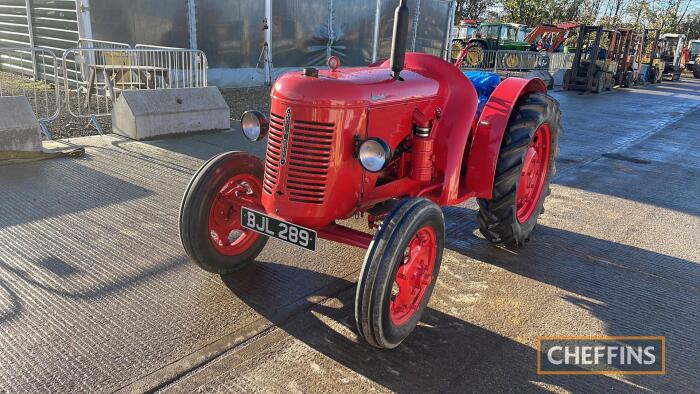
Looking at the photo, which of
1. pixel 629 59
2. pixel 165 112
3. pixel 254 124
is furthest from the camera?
pixel 629 59

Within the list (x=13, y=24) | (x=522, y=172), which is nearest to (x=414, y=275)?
(x=522, y=172)

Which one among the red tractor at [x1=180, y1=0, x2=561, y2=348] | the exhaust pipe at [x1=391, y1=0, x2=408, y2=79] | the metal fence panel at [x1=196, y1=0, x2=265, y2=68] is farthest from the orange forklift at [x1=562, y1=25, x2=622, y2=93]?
the exhaust pipe at [x1=391, y1=0, x2=408, y2=79]

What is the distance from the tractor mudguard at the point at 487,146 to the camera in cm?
370

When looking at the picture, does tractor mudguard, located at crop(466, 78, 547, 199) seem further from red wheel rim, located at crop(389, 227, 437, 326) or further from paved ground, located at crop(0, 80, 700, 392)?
red wheel rim, located at crop(389, 227, 437, 326)

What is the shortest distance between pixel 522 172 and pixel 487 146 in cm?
63

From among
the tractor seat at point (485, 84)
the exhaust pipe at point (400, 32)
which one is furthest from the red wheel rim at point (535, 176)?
the exhaust pipe at point (400, 32)

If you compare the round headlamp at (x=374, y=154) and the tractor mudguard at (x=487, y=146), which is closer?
the round headlamp at (x=374, y=154)

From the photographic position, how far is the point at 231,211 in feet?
11.5

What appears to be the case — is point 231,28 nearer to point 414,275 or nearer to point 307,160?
point 307,160

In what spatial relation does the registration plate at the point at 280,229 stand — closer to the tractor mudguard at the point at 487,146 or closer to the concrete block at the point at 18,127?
the tractor mudguard at the point at 487,146

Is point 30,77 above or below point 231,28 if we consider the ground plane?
below

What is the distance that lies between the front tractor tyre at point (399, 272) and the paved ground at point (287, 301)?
0.18 metres

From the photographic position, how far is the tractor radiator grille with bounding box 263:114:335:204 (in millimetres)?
2785

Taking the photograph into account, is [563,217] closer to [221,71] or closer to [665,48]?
[221,71]
